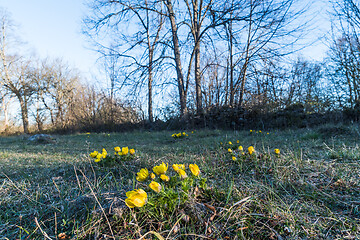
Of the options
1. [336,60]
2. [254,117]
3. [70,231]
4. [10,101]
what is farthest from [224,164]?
[10,101]

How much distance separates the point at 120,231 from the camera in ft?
3.31

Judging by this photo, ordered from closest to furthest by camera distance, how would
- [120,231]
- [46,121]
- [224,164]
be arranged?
[120,231] < [224,164] < [46,121]

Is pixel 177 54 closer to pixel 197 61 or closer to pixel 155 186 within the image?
pixel 197 61

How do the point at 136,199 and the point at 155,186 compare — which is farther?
the point at 155,186

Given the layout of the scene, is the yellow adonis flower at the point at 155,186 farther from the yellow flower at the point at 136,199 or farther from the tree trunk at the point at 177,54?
the tree trunk at the point at 177,54

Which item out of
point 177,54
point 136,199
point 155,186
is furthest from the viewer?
point 177,54

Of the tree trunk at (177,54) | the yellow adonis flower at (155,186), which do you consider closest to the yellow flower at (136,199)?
the yellow adonis flower at (155,186)

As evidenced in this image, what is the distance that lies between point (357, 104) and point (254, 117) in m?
3.39

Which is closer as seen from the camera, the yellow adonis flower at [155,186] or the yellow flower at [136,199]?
the yellow flower at [136,199]

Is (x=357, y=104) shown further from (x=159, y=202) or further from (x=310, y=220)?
(x=159, y=202)

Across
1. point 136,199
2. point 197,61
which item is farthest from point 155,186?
point 197,61

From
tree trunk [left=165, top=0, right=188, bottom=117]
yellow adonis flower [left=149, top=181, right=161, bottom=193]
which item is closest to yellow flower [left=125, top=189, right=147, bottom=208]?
yellow adonis flower [left=149, top=181, right=161, bottom=193]

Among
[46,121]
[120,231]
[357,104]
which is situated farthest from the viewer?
[46,121]

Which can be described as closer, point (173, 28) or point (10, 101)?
point (173, 28)
